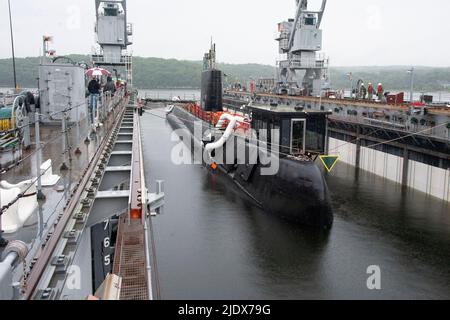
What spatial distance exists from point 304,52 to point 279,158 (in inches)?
1478

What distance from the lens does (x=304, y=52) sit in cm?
5478

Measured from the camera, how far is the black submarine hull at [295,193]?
18.6 meters

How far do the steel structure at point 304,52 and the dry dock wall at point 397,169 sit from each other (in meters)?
17.5

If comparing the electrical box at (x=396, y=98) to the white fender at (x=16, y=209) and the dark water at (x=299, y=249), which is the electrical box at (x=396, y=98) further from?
the white fender at (x=16, y=209)

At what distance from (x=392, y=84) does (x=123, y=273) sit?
93.9 meters

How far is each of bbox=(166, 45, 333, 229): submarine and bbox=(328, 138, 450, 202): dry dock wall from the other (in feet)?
25.2

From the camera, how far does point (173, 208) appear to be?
22125 millimetres

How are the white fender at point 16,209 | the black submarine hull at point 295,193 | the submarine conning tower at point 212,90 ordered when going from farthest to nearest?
the submarine conning tower at point 212,90, the black submarine hull at point 295,193, the white fender at point 16,209

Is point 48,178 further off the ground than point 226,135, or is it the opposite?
point 48,178

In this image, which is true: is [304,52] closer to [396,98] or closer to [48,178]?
[396,98]

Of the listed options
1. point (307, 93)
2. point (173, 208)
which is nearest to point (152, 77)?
point (307, 93)

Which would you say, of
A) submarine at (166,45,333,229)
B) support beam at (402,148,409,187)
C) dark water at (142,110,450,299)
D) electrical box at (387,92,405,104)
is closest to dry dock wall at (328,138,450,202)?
support beam at (402,148,409,187)

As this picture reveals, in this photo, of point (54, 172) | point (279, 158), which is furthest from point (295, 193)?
point (54, 172)

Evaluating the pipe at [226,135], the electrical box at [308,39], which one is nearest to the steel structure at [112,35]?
the electrical box at [308,39]
